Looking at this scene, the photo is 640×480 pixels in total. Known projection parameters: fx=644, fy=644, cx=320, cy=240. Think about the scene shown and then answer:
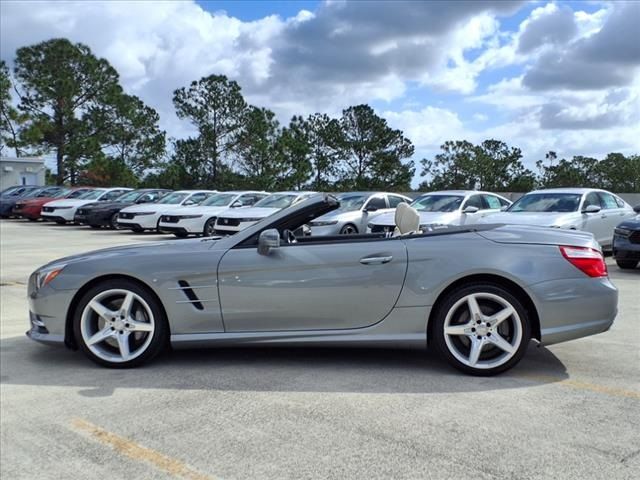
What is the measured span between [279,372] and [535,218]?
8048mm

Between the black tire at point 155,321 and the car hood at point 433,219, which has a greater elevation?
the car hood at point 433,219

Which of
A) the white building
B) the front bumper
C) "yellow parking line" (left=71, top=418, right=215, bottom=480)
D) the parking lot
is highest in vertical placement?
the white building

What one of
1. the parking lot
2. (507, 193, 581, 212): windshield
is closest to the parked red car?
(507, 193, 581, 212): windshield

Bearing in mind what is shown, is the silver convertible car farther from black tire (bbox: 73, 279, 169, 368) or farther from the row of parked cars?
the row of parked cars

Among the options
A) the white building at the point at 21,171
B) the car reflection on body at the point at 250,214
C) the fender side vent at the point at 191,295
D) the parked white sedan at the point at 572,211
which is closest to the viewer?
the fender side vent at the point at 191,295

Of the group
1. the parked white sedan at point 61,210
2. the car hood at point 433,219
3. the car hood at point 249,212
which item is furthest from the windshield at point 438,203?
the parked white sedan at point 61,210

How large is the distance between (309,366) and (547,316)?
1745 mm

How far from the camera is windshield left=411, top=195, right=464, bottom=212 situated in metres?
14.3

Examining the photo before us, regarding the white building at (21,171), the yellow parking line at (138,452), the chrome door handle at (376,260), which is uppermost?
the white building at (21,171)

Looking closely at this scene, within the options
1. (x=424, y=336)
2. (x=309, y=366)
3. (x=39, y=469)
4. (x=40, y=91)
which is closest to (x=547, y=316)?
(x=424, y=336)

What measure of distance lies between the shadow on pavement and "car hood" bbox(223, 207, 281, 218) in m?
12.3

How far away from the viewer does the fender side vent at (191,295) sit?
186 inches

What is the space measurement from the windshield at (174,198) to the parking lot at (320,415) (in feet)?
56.3

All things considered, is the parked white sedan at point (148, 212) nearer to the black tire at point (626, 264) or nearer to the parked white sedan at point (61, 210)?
the parked white sedan at point (61, 210)
